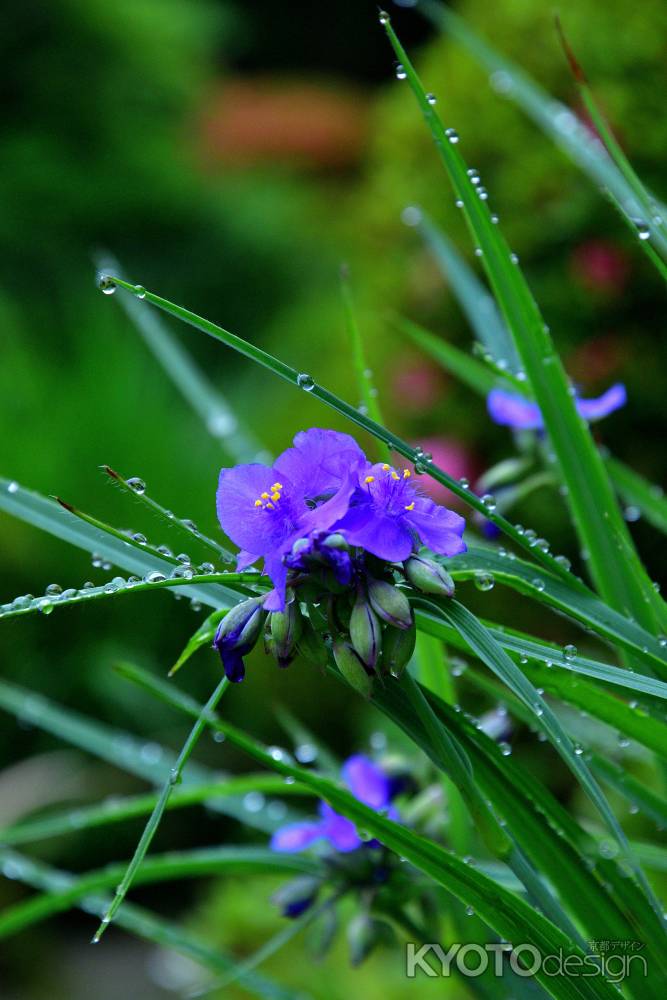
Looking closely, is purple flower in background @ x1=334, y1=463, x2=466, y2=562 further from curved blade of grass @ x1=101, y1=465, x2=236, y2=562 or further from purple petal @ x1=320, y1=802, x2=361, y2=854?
purple petal @ x1=320, y1=802, x2=361, y2=854

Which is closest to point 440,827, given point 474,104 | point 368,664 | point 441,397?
point 368,664

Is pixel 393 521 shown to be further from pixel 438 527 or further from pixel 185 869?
pixel 185 869

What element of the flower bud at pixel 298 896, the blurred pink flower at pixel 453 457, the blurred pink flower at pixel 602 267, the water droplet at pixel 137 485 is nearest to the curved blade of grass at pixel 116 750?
the flower bud at pixel 298 896

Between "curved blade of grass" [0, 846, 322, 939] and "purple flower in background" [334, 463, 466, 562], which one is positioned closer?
"purple flower in background" [334, 463, 466, 562]

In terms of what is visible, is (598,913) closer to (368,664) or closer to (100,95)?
(368,664)

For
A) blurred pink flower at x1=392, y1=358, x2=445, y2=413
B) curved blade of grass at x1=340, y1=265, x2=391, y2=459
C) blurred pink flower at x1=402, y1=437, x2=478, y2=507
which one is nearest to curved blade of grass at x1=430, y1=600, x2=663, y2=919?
curved blade of grass at x1=340, y1=265, x2=391, y2=459

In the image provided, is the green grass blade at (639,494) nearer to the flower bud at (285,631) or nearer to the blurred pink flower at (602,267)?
the flower bud at (285,631)

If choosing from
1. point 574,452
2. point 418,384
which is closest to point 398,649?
point 574,452
